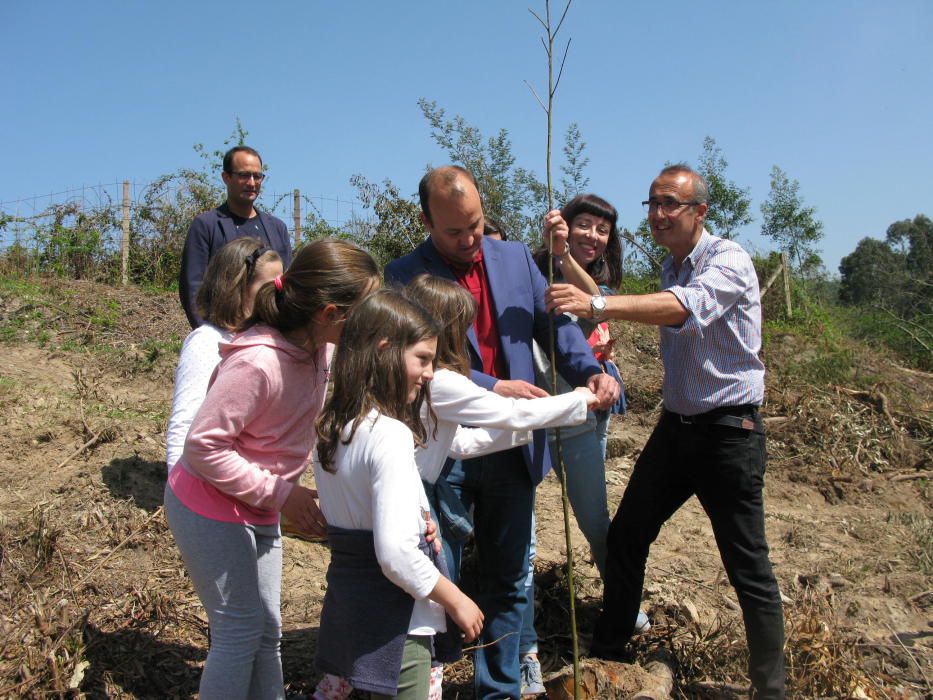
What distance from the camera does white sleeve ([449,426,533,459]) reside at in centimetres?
268

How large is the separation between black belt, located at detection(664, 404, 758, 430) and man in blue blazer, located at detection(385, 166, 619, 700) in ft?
1.42

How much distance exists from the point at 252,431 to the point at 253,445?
45 mm

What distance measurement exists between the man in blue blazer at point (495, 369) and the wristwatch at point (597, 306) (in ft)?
0.72

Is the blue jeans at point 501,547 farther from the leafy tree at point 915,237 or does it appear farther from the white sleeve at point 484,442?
the leafy tree at point 915,237

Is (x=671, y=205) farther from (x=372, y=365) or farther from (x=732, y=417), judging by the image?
(x=372, y=365)

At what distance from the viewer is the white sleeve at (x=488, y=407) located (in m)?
2.48

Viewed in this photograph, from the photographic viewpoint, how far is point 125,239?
35.3ft

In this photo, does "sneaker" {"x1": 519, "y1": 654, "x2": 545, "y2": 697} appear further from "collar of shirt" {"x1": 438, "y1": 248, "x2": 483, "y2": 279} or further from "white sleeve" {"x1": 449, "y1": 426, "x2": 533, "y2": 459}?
"collar of shirt" {"x1": 438, "y1": 248, "x2": 483, "y2": 279}

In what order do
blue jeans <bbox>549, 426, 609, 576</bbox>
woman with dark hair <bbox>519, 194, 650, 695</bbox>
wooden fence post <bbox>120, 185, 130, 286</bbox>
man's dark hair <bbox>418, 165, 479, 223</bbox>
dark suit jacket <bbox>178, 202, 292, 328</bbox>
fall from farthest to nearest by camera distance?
wooden fence post <bbox>120, 185, 130, 286</bbox> < dark suit jacket <bbox>178, 202, 292, 328</bbox> < blue jeans <bbox>549, 426, 609, 576</bbox> < woman with dark hair <bbox>519, 194, 650, 695</bbox> < man's dark hair <bbox>418, 165, 479, 223</bbox>

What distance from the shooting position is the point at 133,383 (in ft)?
22.2

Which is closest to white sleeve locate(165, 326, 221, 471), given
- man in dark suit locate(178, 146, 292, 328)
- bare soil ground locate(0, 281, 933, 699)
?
bare soil ground locate(0, 281, 933, 699)

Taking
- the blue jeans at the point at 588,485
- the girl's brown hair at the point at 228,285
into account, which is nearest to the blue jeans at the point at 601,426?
the blue jeans at the point at 588,485

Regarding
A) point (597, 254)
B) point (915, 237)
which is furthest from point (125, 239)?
point (915, 237)

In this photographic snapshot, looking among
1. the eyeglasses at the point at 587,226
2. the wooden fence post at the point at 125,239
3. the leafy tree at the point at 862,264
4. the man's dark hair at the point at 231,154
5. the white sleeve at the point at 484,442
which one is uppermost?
the leafy tree at the point at 862,264
